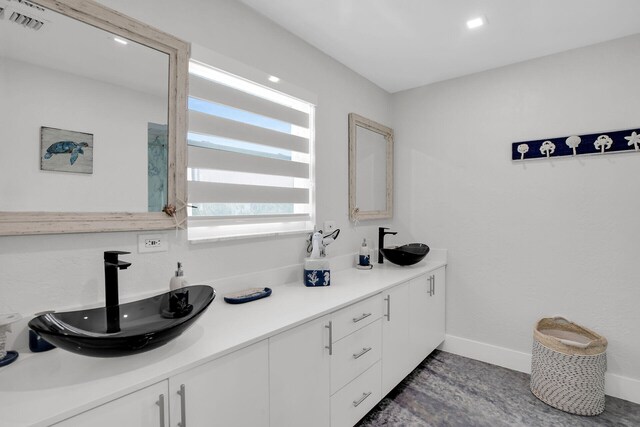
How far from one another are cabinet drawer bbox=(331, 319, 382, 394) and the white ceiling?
1.96 meters

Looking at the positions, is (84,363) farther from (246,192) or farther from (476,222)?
(476,222)

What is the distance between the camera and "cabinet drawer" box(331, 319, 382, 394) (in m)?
1.67

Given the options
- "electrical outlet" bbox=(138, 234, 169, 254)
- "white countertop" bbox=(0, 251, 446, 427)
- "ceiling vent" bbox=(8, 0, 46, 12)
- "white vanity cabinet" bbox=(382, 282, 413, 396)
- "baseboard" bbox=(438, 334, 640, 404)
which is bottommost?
"baseboard" bbox=(438, 334, 640, 404)

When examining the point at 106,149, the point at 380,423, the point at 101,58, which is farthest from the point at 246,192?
the point at 380,423

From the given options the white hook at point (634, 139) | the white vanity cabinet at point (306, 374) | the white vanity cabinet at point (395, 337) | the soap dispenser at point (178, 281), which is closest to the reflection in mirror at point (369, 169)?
the white vanity cabinet at point (306, 374)

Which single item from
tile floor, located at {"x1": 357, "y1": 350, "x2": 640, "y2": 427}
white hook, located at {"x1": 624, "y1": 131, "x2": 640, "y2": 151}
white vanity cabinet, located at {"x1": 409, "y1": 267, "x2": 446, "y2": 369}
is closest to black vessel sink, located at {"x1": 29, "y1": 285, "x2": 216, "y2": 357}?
tile floor, located at {"x1": 357, "y1": 350, "x2": 640, "y2": 427}

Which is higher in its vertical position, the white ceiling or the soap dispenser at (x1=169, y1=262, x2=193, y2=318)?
the white ceiling

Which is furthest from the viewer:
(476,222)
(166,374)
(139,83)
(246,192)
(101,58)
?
(476,222)

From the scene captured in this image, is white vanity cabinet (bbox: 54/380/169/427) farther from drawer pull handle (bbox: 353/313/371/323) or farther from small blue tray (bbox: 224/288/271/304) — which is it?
drawer pull handle (bbox: 353/313/371/323)

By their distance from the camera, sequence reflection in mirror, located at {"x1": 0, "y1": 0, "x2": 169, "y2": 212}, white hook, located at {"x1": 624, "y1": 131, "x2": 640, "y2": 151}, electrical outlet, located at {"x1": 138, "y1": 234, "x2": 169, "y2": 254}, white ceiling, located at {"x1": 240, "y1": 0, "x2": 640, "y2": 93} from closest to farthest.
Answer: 1. reflection in mirror, located at {"x1": 0, "y1": 0, "x2": 169, "y2": 212}
2. electrical outlet, located at {"x1": 138, "y1": 234, "x2": 169, "y2": 254}
3. white ceiling, located at {"x1": 240, "y1": 0, "x2": 640, "y2": 93}
4. white hook, located at {"x1": 624, "y1": 131, "x2": 640, "y2": 151}

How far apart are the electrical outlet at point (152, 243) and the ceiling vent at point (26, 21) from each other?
0.89 m

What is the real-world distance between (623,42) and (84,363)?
3615 millimetres

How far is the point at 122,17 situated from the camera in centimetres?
138

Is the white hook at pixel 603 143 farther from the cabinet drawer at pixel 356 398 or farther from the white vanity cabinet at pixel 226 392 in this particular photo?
the white vanity cabinet at pixel 226 392
